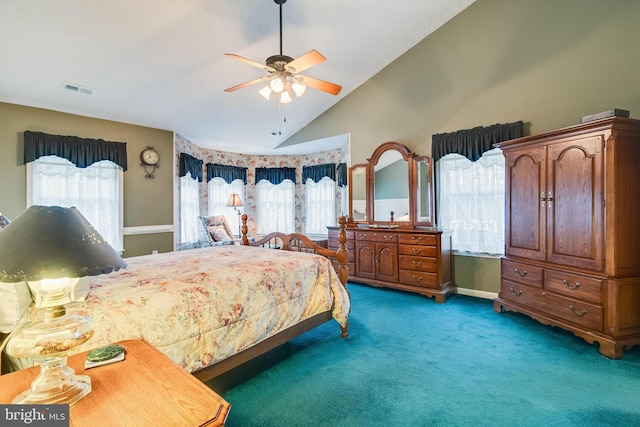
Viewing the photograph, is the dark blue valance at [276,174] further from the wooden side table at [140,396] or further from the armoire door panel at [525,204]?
the wooden side table at [140,396]

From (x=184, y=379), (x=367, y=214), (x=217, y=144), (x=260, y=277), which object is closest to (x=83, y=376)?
(x=184, y=379)

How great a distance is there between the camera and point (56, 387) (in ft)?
2.83

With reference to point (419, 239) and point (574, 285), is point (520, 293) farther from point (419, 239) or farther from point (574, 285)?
point (419, 239)

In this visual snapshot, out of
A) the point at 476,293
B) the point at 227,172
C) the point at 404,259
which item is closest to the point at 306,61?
the point at 404,259

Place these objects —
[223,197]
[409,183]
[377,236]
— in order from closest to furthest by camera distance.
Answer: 1. [377,236]
2. [409,183]
3. [223,197]

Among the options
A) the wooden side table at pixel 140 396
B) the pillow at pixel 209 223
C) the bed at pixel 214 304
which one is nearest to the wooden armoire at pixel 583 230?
the bed at pixel 214 304

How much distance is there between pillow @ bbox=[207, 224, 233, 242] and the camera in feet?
17.9

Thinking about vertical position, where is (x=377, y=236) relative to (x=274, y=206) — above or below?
below

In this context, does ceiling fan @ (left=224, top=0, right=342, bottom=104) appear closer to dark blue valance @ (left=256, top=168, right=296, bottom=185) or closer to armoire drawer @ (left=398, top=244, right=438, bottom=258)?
armoire drawer @ (left=398, top=244, right=438, bottom=258)

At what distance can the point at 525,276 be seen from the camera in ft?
10.1

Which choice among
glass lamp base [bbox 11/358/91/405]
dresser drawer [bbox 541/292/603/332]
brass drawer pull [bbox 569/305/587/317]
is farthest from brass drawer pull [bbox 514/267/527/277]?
glass lamp base [bbox 11/358/91/405]

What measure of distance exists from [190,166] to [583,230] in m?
5.56

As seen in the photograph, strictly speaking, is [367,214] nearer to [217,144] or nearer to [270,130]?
[270,130]

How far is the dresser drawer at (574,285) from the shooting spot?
2.50 meters
